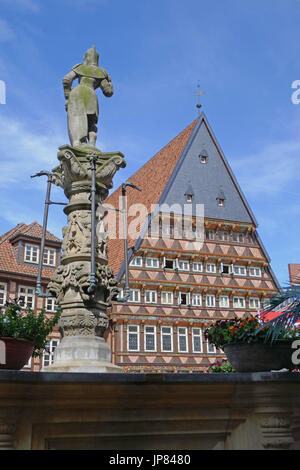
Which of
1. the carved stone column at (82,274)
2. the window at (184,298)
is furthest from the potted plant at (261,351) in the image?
the window at (184,298)

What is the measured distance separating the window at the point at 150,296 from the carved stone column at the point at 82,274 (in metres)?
19.7

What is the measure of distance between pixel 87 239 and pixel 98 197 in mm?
490

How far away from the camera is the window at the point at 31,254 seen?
2431 cm

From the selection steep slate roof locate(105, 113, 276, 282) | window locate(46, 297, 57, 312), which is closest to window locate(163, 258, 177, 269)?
steep slate roof locate(105, 113, 276, 282)

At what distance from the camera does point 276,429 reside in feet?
7.76

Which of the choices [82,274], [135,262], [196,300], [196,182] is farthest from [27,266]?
[82,274]

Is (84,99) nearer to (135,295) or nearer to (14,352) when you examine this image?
(14,352)

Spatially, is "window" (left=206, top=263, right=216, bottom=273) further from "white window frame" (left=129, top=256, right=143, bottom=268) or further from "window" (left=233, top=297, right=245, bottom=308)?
"white window frame" (left=129, top=256, right=143, bottom=268)

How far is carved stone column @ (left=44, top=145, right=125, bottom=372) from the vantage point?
181 inches

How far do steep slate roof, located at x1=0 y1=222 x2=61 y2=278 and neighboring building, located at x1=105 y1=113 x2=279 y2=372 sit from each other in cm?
397

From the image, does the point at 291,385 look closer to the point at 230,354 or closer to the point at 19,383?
the point at 230,354

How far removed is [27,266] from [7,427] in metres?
22.7

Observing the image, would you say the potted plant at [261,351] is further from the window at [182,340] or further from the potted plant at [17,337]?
the window at [182,340]
